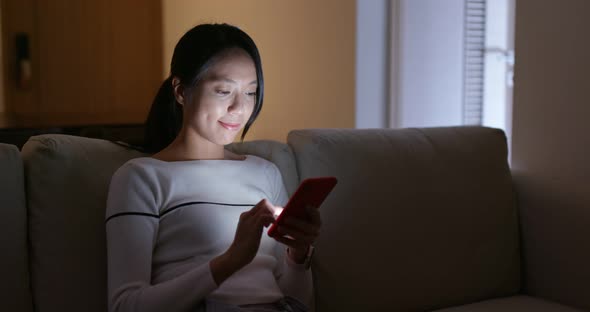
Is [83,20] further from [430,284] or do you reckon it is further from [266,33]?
[430,284]

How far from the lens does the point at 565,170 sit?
7.00ft

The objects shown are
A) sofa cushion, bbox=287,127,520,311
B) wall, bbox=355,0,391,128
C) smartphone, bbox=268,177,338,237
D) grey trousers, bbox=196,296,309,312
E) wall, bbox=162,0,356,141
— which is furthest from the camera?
wall, bbox=162,0,356,141

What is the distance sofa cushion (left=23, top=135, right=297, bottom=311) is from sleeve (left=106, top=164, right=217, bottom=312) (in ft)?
0.54

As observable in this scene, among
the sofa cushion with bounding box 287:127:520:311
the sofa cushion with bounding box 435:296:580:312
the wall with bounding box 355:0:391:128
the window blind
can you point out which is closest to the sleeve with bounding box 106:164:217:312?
the sofa cushion with bounding box 287:127:520:311

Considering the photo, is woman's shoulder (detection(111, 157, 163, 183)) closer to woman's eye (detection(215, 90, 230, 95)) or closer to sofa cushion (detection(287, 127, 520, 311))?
woman's eye (detection(215, 90, 230, 95))

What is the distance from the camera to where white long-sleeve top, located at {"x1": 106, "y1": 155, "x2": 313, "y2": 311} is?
119cm

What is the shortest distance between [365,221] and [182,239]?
0.58m

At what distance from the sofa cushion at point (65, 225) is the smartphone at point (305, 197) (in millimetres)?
441

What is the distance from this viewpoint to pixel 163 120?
1.45 m

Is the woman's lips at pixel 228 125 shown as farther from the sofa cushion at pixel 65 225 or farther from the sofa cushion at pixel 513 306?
the sofa cushion at pixel 513 306

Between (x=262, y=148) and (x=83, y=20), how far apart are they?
4.26 meters

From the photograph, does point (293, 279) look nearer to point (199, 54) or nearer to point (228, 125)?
point (228, 125)

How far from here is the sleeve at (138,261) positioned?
46.4 inches

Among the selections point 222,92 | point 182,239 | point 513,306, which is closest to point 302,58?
point 513,306
